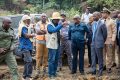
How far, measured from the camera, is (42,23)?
11523mm

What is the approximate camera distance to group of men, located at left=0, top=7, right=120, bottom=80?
35.5 ft

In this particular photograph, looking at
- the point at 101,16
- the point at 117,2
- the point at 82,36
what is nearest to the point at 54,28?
the point at 82,36

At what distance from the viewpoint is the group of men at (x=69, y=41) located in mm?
10828

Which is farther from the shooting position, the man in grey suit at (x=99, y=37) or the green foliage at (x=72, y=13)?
the green foliage at (x=72, y=13)

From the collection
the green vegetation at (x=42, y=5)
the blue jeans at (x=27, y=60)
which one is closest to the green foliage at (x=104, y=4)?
the green vegetation at (x=42, y=5)

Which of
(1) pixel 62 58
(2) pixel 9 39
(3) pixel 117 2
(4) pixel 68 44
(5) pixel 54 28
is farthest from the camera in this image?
(3) pixel 117 2

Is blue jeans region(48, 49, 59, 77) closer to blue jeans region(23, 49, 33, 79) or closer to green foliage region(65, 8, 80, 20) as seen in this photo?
blue jeans region(23, 49, 33, 79)

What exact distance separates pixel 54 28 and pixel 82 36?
115 cm

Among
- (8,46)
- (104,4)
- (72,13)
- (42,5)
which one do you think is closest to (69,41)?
(8,46)

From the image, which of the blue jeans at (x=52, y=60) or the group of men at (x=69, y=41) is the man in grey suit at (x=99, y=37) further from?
the blue jeans at (x=52, y=60)

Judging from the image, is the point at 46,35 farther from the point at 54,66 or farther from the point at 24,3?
the point at 24,3

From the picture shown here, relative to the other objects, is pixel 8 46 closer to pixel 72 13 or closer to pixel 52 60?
pixel 52 60

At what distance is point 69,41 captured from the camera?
12.5 metres

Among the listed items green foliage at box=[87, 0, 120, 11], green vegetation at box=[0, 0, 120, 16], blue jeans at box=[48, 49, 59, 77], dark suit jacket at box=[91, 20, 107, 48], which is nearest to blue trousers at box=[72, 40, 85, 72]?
dark suit jacket at box=[91, 20, 107, 48]
